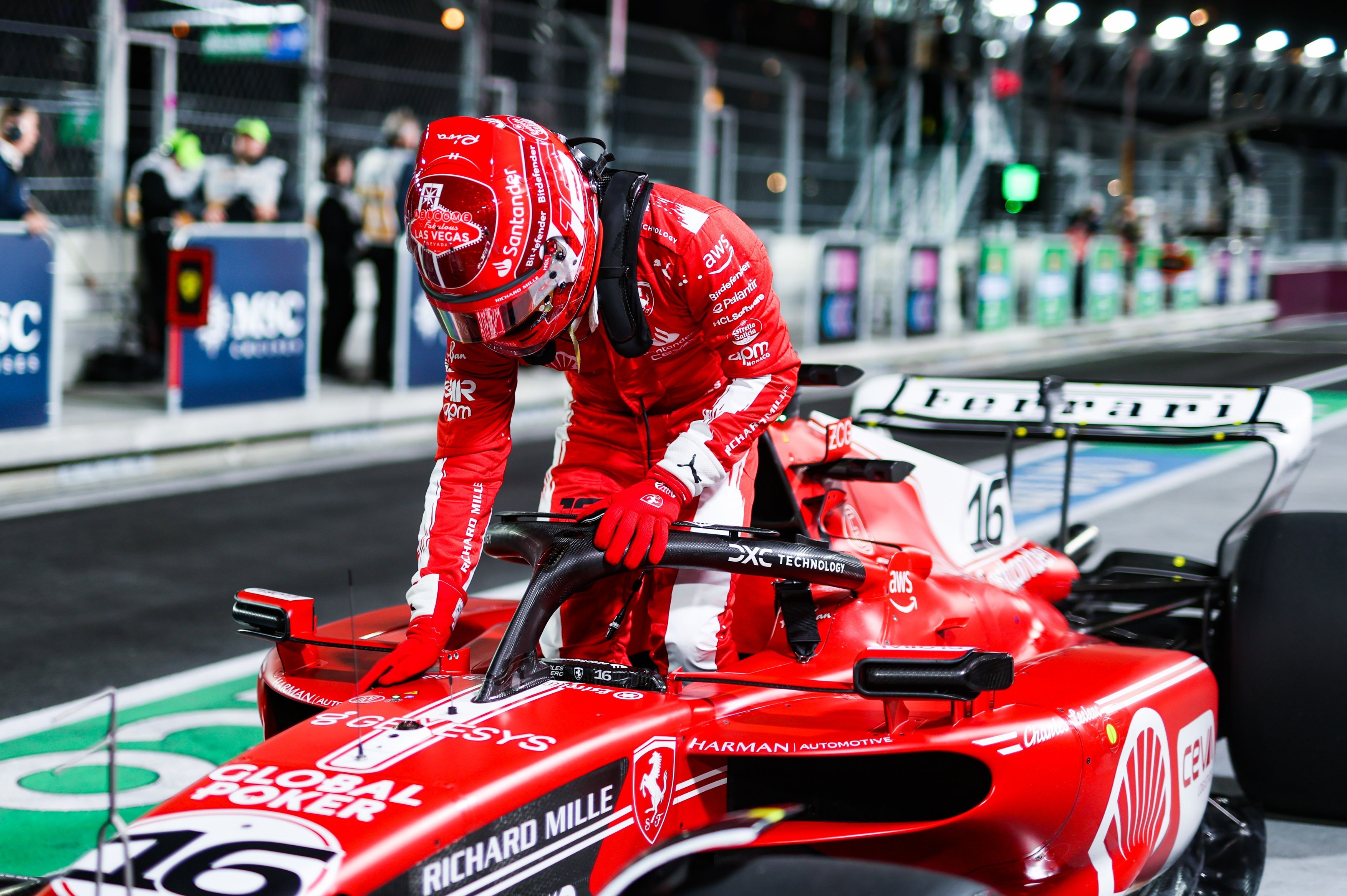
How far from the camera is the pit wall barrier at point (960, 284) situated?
59.5 ft

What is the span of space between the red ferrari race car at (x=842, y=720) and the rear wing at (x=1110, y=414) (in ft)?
0.05

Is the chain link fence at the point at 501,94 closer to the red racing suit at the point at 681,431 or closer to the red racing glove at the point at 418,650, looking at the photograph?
the red racing suit at the point at 681,431

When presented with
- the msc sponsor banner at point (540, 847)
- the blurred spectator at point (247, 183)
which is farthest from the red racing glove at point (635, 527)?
the blurred spectator at point (247, 183)

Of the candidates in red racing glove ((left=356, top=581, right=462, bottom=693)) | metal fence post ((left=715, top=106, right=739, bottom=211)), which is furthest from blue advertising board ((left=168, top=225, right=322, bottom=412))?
metal fence post ((left=715, top=106, right=739, bottom=211))

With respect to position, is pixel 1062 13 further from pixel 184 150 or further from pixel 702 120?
pixel 184 150

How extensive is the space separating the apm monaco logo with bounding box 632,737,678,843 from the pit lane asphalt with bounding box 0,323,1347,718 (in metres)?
3.02

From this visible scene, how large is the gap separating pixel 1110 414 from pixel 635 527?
7.80 ft

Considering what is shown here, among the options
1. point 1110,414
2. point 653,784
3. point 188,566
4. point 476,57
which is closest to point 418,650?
point 653,784

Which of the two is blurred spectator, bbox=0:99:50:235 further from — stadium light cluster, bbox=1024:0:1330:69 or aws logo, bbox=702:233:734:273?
stadium light cluster, bbox=1024:0:1330:69

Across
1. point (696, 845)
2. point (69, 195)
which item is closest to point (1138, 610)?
point (696, 845)

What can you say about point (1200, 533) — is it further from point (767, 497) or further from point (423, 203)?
point (423, 203)

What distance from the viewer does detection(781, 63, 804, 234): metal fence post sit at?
20.4 metres

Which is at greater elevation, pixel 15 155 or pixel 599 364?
pixel 15 155

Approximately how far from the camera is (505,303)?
292cm
